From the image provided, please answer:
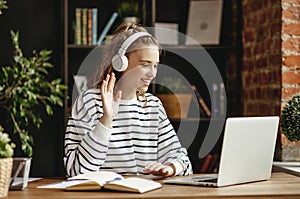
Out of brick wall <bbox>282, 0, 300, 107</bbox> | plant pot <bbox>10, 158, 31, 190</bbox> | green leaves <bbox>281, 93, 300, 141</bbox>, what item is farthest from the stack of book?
plant pot <bbox>10, 158, 31, 190</bbox>

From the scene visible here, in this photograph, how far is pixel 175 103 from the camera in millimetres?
3941

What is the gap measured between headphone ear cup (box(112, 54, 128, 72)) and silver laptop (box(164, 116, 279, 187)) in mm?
578

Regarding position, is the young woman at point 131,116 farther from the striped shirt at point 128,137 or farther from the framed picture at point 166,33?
the framed picture at point 166,33

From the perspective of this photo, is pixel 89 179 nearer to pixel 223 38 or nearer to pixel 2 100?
pixel 2 100

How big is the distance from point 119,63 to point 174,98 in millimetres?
1284

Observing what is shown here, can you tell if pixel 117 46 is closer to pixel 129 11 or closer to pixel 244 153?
pixel 244 153

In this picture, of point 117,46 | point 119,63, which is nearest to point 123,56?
point 119,63

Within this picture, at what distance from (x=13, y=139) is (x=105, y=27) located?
92 centimetres

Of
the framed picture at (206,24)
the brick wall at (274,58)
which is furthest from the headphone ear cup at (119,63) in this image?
the framed picture at (206,24)

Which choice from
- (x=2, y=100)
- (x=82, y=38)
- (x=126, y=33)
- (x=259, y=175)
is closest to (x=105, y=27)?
(x=82, y=38)

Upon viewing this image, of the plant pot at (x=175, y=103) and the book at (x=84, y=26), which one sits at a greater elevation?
the book at (x=84, y=26)

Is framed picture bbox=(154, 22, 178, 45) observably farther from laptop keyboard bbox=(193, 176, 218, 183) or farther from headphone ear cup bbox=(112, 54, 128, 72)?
laptop keyboard bbox=(193, 176, 218, 183)

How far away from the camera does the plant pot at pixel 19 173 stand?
2.02m

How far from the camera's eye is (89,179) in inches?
81.7
